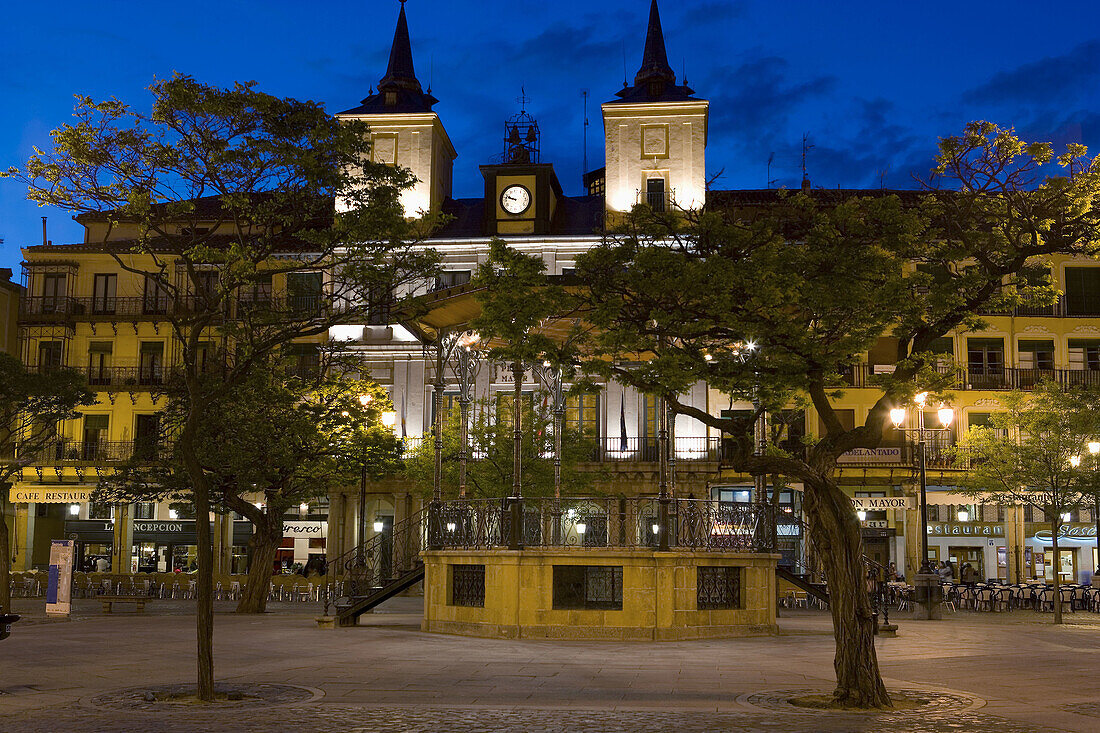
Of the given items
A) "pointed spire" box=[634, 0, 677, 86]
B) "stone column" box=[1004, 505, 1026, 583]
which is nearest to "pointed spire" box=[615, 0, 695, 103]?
"pointed spire" box=[634, 0, 677, 86]

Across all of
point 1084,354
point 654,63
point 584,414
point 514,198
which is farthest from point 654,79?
point 1084,354

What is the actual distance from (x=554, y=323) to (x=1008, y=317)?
3076 centimetres

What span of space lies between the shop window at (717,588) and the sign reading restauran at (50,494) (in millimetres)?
35248

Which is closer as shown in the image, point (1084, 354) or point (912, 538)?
point (912, 538)

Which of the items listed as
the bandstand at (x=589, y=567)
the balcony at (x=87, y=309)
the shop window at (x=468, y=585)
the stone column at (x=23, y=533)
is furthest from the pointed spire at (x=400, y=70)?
the shop window at (x=468, y=585)

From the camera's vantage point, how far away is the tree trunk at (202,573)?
516 inches

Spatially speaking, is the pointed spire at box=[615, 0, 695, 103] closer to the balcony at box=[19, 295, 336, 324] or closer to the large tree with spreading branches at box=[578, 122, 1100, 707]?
the balcony at box=[19, 295, 336, 324]

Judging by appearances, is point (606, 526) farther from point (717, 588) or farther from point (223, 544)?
point (223, 544)

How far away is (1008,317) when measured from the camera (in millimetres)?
47844

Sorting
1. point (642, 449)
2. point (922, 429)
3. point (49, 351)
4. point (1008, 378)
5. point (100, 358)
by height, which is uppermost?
point (49, 351)

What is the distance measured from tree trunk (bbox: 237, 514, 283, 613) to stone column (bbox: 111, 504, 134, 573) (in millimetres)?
20406

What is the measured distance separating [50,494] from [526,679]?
40393 millimetres

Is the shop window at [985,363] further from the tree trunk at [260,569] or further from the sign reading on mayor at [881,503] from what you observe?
the tree trunk at [260,569]

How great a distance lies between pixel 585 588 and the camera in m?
21.4
